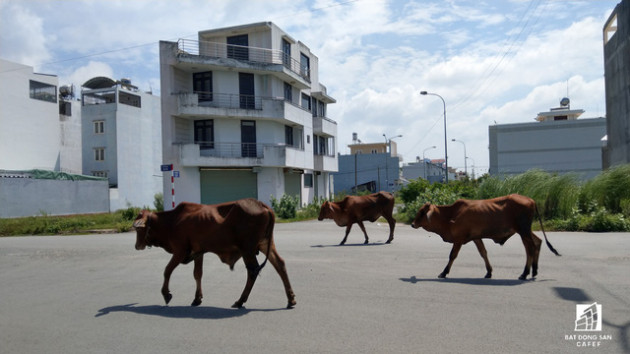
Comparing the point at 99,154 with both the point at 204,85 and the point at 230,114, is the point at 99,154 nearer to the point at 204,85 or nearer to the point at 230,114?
the point at 204,85

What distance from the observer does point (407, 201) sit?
30.7 metres

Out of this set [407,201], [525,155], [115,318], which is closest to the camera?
[115,318]

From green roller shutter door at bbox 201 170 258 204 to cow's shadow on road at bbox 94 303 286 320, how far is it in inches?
1171

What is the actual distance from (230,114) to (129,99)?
22.7 metres

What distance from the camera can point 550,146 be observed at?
209 feet

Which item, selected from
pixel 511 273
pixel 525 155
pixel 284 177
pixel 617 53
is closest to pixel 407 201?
pixel 284 177

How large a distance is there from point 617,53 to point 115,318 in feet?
113

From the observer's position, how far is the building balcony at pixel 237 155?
3541 centimetres

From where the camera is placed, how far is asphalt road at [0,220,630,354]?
5.98m

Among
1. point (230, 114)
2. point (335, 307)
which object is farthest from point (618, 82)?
point (335, 307)

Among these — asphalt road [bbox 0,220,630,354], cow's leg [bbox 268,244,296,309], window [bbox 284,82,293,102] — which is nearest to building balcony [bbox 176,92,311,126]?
window [bbox 284,82,293,102]

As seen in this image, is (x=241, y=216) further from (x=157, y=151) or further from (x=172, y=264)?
(x=157, y=151)

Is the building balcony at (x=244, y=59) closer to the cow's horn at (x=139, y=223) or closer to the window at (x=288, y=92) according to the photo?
the window at (x=288, y=92)

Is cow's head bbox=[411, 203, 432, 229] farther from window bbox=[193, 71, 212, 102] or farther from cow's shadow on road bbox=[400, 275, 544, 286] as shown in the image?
window bbox=[193, 71, 212, 102]
